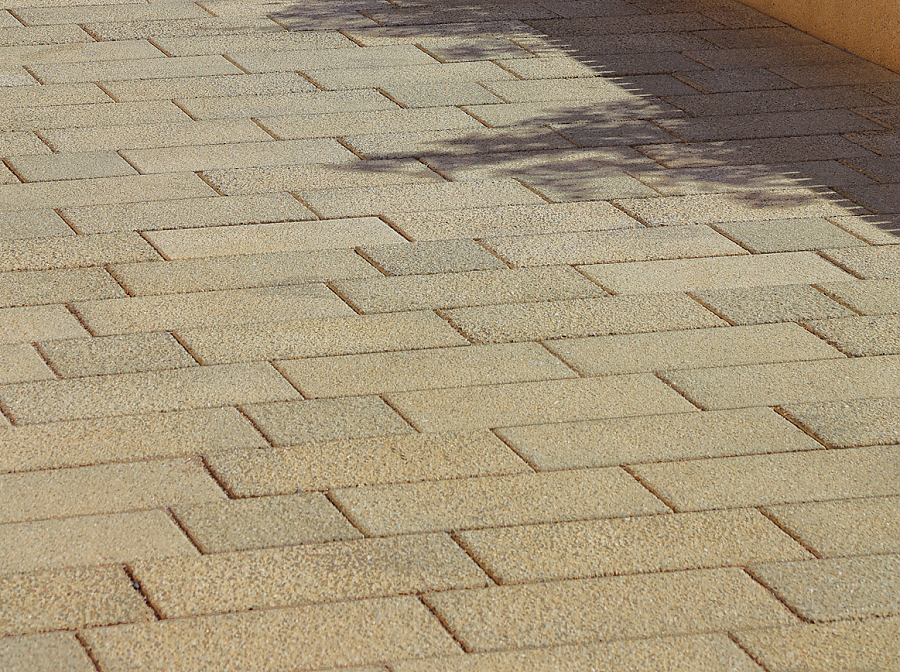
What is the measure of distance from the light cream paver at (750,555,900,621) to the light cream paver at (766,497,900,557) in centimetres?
6

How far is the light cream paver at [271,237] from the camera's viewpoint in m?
5.65

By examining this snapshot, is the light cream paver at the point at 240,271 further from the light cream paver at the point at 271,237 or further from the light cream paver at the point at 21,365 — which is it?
the light cream paver at the point at 21,365

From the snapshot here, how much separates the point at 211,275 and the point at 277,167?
1.40 meters

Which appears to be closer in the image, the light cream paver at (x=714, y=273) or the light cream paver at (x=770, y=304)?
the light cream paver at (x=770, y=304)

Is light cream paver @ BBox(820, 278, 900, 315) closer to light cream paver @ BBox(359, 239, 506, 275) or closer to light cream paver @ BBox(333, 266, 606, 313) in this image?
light cream paver @ BBox(333, 266, 606, 313)

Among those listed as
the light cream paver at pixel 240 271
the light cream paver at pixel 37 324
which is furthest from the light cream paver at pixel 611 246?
the light cream paver at pixel 37 324

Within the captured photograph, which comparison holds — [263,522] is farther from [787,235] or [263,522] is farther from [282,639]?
[787,235]

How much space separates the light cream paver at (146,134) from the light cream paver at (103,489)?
329 centimetres

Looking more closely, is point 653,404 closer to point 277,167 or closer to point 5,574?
point 5,574

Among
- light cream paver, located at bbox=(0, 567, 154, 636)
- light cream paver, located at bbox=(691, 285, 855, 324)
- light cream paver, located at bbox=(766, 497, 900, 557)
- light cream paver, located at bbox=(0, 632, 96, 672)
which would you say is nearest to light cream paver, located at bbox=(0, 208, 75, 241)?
light cream paver, located at bbox=(0, 567, 154, 636)

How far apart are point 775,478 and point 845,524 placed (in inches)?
11.9

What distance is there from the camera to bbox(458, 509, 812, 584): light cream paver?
3588 millimetres

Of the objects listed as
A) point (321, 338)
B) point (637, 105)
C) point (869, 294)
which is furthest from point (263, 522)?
point (637, 105)

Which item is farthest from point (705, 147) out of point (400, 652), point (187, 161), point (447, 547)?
point (400, 652)
